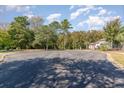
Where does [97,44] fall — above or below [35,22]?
below

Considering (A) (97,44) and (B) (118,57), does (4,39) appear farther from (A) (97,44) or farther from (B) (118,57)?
(B) (118,57)

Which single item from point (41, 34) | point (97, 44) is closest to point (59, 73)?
point (41, 34)

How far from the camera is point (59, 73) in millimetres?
6148

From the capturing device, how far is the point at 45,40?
629 centimetres

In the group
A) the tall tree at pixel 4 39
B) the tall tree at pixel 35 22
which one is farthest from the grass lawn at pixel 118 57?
the tall tree at pixel 4 39

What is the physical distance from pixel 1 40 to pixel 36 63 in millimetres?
792

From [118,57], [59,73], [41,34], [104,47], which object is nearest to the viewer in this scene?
[59,73]

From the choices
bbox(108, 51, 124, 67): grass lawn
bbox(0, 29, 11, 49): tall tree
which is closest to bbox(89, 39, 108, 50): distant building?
bbox(108, 51, 124, 67): grass lawn

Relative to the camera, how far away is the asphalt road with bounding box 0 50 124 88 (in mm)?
6000

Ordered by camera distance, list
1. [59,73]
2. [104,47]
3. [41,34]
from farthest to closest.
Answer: [104,47]
[41,34]
[59,73]

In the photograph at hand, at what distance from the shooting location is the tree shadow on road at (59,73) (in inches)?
236

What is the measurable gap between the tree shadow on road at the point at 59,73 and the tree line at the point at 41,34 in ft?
0.98

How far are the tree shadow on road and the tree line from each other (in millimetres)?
298

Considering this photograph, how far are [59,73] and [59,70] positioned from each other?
65 mm
